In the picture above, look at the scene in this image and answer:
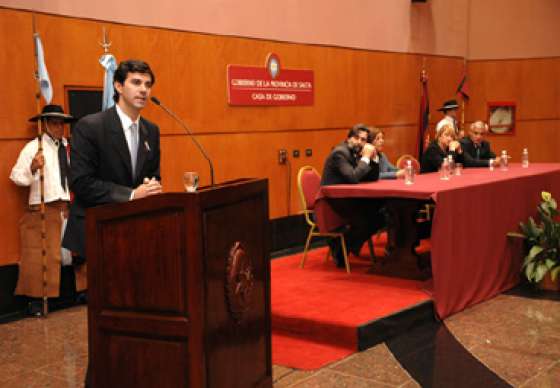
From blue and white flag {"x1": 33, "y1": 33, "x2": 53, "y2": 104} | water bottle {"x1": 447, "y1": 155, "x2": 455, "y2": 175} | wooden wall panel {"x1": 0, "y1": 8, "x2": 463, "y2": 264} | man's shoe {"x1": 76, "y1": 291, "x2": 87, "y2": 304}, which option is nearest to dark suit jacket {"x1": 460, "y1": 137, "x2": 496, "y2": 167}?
water bottle {"x1": 447, "y1": 155, "x2": 455, "y2": 175}

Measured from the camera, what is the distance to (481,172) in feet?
21.8

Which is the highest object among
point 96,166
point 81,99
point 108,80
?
point 108,80

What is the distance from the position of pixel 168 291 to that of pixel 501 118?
9.71 m

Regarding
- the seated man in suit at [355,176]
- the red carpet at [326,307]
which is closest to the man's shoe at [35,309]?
the red carpet at [326,307]

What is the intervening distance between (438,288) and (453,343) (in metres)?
0.55

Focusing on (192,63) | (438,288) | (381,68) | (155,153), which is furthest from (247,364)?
(381,68)

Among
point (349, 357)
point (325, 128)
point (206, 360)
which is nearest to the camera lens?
point (206, 360)

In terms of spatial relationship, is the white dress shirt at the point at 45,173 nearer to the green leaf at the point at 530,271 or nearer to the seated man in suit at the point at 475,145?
the green leaf at the point at 530,271

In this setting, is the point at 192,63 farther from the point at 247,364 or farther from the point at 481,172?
Result: the point at 247,364

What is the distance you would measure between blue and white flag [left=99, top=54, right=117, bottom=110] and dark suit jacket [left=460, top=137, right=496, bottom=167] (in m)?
3.97

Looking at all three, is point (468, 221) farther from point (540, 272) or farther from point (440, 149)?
point (440, 149)

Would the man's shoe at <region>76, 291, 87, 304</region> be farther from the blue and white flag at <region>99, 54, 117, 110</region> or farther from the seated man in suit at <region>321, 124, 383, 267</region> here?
the seated man in suit at <region>321, 124, 383, 267</region>

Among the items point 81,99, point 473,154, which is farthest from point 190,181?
point 473,154

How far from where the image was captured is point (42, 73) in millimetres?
5172
